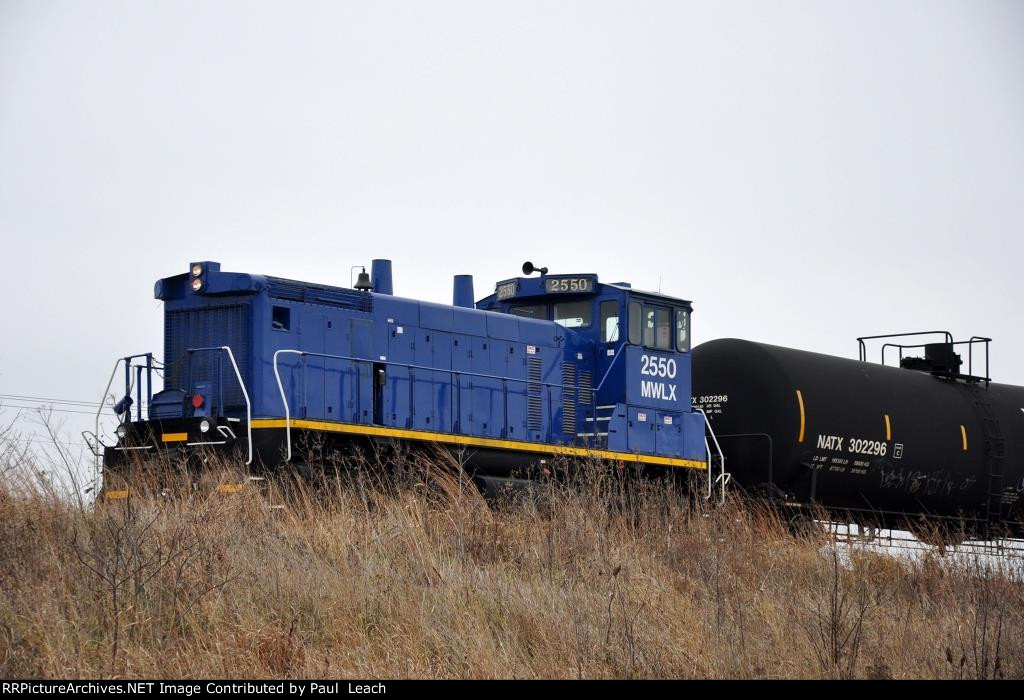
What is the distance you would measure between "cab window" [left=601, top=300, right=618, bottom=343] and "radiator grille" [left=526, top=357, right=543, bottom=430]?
46.3 inches

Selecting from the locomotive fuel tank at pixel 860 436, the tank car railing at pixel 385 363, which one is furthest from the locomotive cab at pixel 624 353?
the locomotive fuel tank at pixel 860 436

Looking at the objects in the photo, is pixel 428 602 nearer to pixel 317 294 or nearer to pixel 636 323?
pixel 317 294

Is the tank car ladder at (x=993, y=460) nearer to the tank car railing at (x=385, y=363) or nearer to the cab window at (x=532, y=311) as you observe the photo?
the tank car railing at (x=385, y=363)

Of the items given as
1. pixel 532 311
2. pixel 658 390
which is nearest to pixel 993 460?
pixel 658 390

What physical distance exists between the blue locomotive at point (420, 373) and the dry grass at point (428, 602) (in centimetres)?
189

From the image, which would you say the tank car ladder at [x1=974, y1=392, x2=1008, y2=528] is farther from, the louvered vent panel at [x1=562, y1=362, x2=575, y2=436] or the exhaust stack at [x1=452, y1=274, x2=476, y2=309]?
the exhaust stack at [x1=452, y1=274, x2=476, y2=309]

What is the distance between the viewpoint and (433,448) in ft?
46.3

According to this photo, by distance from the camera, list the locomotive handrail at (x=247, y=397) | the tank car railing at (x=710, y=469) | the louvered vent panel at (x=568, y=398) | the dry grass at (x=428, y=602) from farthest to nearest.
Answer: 1. the tank car railing at (x=710, y=469)
2. the louvered vent panel at (x=568, y=398)
3. the locomotive handrail at (x=247, y=397)
4. the dry grass at (x=428, y=602)

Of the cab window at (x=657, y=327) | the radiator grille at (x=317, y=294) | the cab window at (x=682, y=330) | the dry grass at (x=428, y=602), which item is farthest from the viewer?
the cab window at (x=682, y=330)

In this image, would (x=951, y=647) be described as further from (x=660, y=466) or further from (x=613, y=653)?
(x=660, y=466)

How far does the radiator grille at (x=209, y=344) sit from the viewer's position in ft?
44.7

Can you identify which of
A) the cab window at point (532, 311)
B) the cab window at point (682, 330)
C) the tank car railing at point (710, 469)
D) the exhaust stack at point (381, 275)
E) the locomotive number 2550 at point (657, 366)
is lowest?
the tank car railing at point (710, 469)

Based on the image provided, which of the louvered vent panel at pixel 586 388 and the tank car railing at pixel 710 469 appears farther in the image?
the louvered vent panel at pixel 586 388
